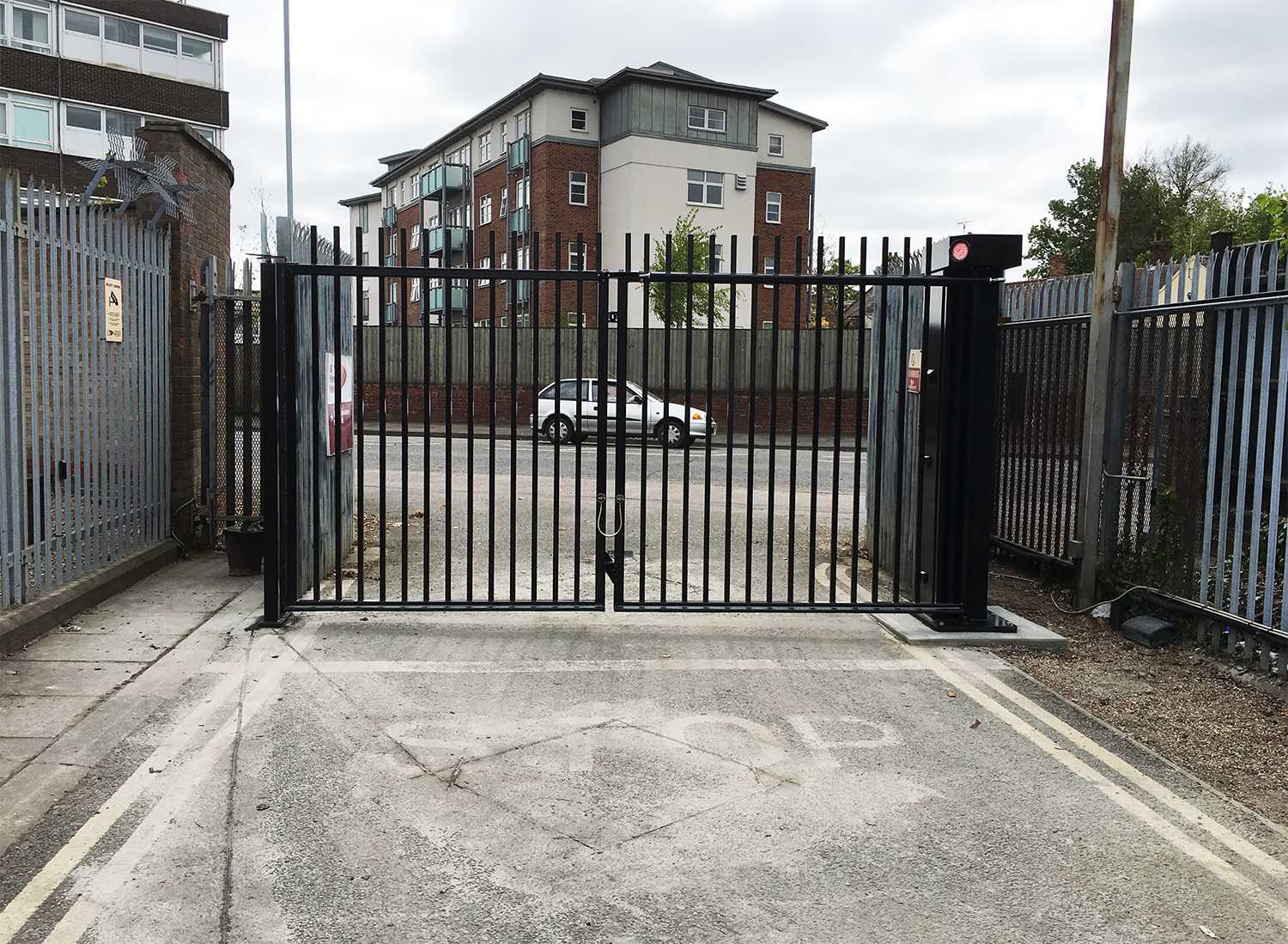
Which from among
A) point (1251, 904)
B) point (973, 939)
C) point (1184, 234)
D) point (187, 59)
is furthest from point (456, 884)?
point (1184, 234)

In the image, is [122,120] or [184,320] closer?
[184,320]

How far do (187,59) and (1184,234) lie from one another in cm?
4533

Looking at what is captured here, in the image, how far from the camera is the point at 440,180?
49344mm

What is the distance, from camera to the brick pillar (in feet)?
29.1

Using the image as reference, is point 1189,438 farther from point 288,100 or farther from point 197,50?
point 197,50

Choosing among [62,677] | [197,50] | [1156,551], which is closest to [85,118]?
[197,50]

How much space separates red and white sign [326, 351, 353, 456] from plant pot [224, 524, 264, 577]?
1006 millimetres

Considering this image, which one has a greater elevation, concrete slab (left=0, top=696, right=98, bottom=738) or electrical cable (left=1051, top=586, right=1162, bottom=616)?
electrical cable (left=1051, top=586, right=1162, bottom=616)

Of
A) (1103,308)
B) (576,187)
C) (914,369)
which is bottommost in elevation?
(914,369)

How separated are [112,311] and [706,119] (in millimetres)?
41203

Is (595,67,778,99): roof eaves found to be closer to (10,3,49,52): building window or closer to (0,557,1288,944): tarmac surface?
(10,3,49,52): building window

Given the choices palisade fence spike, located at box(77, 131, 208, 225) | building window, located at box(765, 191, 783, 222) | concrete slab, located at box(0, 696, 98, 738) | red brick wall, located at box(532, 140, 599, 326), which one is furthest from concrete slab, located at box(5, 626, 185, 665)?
building window, located at box(765, 191, 783, 222)

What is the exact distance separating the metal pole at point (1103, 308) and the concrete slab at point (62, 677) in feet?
20.6

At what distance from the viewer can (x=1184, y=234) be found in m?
48.2
